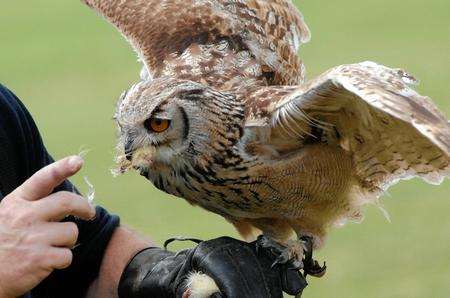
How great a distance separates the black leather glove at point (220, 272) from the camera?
439cm

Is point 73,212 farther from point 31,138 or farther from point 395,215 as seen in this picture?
point 395,215

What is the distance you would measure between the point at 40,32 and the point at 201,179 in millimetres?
13028

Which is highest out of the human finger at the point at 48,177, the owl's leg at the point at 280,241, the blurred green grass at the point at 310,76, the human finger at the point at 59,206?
the human finger at the point at 48,177

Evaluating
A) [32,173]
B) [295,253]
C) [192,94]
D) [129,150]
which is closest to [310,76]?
[295,253]

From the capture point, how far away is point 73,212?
12.6ft

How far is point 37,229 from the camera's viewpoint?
378 cm

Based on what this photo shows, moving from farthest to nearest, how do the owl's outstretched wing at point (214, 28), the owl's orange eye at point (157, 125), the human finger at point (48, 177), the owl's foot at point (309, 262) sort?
1. the owl's outstretched wing at point (214, 28)
2. the owl's foot at point (309, 262)
3. the owl's orange eye at point (157, 125)
4. the human finger at point (48, 177)

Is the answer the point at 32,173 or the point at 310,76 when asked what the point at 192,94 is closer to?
the point at 32,173

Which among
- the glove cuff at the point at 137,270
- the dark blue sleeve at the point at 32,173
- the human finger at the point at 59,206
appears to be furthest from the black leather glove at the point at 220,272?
the human finger at the point at 59,206

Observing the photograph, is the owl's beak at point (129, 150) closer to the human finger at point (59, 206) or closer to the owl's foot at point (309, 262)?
the human finger at point (59, 206)

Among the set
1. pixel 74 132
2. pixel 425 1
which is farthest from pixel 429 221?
pixel 425 1

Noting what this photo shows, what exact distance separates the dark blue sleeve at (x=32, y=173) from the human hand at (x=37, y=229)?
2.33 feet

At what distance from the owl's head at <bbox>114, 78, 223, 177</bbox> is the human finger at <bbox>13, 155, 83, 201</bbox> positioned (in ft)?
2.30

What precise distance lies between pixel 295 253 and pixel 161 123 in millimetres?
760
